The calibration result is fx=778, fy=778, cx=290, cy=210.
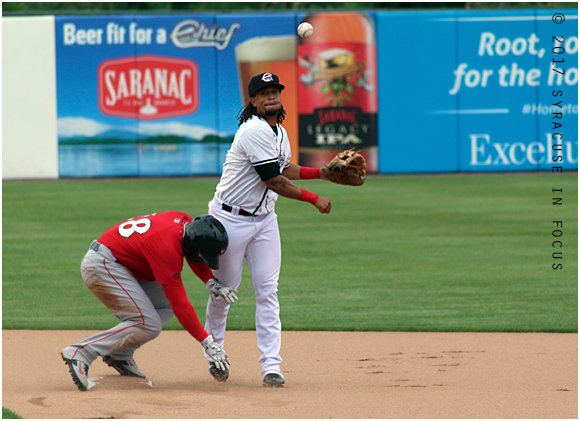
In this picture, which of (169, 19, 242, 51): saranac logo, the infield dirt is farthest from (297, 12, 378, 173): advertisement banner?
the infield dirt

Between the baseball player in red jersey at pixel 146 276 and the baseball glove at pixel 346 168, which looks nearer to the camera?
the baseball player in red jersey at pixel 146 276

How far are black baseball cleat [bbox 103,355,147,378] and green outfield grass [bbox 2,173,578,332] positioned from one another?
180cm

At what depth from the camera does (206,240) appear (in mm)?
4793

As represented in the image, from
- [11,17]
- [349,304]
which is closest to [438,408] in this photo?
[349,304]

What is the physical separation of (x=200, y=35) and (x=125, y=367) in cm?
1782

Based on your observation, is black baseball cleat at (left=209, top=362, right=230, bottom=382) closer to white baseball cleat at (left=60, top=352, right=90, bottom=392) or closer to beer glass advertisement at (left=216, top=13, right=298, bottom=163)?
white baseball cleat at (left=60, top=352, right=90, bottom=392)

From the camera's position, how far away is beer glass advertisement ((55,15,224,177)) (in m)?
22.0

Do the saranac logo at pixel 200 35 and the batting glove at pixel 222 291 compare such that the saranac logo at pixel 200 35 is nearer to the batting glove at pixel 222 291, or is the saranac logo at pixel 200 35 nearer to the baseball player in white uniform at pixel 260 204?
the baseball player in white uniform at pixel 260 204

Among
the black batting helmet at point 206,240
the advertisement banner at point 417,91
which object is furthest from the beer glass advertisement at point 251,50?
the black batting helmet at point 206,240

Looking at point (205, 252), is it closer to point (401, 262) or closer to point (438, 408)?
point (438, 408)

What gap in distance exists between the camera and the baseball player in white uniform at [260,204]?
516 cm

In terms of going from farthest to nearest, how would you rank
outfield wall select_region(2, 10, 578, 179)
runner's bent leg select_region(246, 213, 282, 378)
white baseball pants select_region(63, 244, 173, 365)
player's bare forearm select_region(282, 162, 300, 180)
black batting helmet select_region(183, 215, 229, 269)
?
1. outfield wall select_region(2, 10, 578, 179)
2. player's bare forearm select_region(282, 162, 300, 180)
3. runner's bent leg select_region(246, 213, 282, 378)
4. white baseball pants select_region(63, 244, 173, 365)
5. black batting helmet select_region(183, 215, 229, 269)

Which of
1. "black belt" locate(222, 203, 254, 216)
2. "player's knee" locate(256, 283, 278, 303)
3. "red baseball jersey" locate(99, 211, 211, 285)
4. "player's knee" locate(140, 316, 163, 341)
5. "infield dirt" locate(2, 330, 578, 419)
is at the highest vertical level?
"black belt" locate(222, 203, 254, 216)

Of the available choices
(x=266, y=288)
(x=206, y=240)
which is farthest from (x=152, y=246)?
(x=266, y=288)
